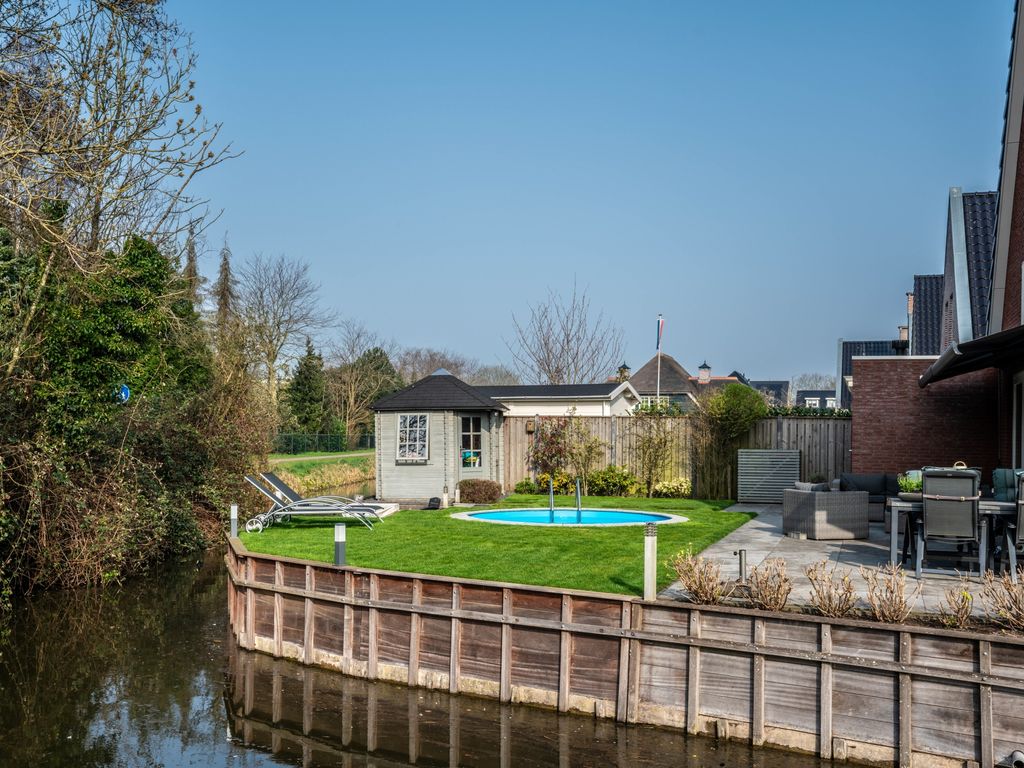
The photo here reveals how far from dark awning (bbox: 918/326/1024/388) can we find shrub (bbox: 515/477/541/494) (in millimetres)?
9832

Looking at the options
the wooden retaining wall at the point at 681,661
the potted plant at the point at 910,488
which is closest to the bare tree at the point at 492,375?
the potted plant at the point at 910,488

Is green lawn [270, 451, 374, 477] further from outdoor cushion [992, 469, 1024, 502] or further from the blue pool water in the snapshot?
outdoor cushion [992, 469, 1024, 502]

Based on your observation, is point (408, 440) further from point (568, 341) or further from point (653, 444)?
point (568, 341)

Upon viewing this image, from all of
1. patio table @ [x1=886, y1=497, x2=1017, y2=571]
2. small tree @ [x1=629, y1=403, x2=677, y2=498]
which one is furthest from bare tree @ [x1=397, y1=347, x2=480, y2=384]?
patio table @ [x1=886, y1=497, x2=1017, y2=571]

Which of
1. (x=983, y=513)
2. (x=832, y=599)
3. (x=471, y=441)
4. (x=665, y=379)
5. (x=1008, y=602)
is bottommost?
(x=832, y=599)

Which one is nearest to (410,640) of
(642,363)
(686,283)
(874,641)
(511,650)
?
(511,650)

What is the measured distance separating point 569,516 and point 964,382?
828cm

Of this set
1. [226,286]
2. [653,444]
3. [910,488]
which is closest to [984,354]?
[910,488]

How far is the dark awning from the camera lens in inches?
412

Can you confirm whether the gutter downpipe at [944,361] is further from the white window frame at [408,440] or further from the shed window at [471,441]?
the white window frame at [408,440]

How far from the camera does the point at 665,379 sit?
51156mm

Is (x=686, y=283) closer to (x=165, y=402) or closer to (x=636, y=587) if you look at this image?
(x=165, y=402)

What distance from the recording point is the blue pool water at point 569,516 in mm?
17219

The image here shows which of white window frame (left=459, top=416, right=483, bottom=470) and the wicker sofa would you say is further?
white window frame (left=459, top=416, right=483, bottom=470)
